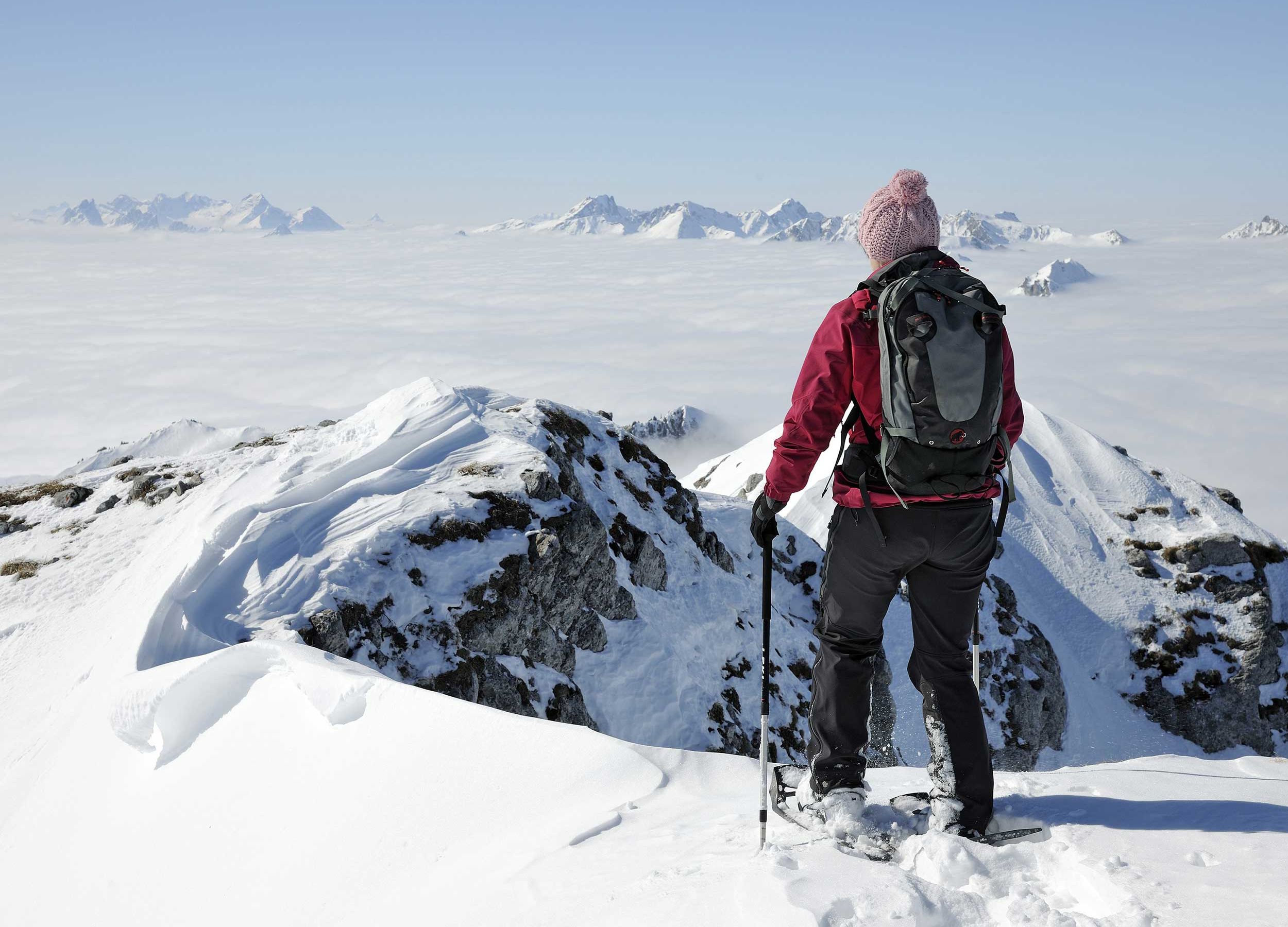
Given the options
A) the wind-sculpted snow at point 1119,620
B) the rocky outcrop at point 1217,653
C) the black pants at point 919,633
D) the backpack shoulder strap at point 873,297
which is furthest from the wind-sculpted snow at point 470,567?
the rocky outcrop at point 1217,653

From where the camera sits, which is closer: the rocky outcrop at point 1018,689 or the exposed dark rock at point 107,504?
the exposed dark rock at point 107,504

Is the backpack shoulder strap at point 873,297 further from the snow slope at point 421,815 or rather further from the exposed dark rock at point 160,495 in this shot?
the exposed dark rock at point 160,495

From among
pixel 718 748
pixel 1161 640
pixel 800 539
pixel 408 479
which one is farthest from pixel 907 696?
pixel 1161 640

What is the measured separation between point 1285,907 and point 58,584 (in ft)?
57.5

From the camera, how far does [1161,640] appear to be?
46.0 meters

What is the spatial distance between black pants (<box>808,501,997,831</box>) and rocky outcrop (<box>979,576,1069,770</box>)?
102ft

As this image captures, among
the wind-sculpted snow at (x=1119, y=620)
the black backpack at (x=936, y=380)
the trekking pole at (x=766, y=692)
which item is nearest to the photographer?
the black backpack at (x=936, y=380)

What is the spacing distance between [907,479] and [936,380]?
0.56 meters

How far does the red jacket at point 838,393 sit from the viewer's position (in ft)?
13.8

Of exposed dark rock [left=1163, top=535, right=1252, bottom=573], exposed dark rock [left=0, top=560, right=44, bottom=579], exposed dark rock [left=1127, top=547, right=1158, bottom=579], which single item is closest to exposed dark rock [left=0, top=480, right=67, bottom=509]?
exposed dark rock [left=0, top=560, right=44, bottom=579]

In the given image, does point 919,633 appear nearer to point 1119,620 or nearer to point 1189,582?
point 1119,620

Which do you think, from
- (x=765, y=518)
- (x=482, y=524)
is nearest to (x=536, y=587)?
(x=482, y=524)

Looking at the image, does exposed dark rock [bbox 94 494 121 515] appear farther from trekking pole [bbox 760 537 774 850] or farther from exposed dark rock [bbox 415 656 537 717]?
trekking pole [bbox 760 537 774 850]

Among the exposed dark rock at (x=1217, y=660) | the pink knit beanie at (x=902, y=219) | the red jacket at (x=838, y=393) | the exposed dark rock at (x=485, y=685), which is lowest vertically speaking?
the exposed dark rock at (x=1217, y=660)
